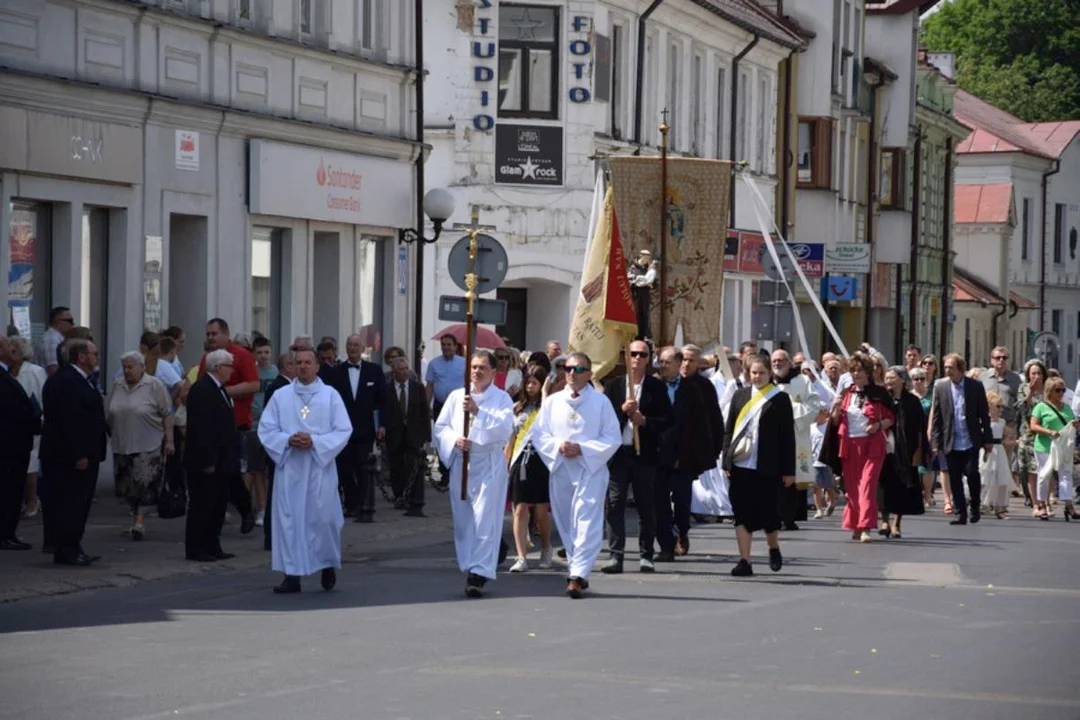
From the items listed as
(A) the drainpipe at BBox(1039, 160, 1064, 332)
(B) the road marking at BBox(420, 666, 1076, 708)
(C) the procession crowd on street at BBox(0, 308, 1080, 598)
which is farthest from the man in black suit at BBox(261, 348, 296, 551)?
(A) the drainpipe at BBox(1039, 160, 1064, 332)

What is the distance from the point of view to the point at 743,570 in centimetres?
1758

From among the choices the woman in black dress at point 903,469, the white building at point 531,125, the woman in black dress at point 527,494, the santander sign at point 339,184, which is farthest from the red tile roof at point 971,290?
the woman in black dress at point 527,494

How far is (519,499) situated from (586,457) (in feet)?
5.83

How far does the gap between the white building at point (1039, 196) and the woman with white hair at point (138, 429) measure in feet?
200

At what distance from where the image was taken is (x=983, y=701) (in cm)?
1096

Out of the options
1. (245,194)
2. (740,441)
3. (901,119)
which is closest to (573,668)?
(740,441)

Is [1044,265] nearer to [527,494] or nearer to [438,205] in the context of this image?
[438,205]

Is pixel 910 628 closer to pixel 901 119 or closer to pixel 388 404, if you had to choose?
pixel 388 404

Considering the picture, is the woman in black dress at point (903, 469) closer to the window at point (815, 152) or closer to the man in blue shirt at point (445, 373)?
the man in blue shirt at point (445, 373)

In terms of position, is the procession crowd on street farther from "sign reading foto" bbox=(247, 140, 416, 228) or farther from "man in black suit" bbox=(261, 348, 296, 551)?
"sign reading foto" bbox=(247, 140, 416, 228)

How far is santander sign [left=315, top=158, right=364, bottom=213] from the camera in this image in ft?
90.5

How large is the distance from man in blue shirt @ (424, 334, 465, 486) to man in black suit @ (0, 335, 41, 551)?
7.02 metres

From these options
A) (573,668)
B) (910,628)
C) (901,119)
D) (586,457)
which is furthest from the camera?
(901,119)

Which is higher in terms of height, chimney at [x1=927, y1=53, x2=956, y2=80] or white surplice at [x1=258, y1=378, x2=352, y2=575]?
chimney at [x1=927, y1=53, x2=956, y2=80]
